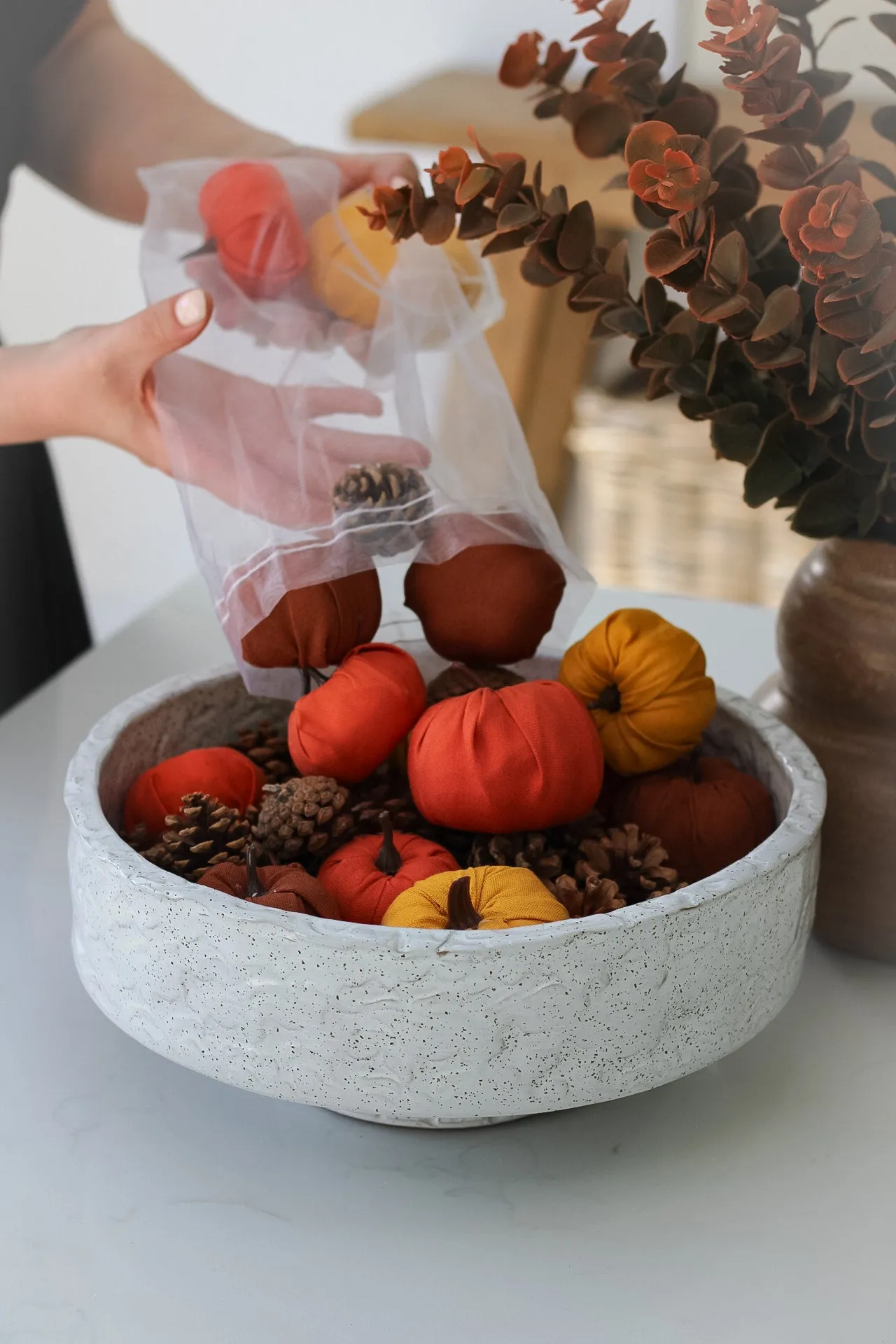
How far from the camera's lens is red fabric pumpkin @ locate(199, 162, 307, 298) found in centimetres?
67

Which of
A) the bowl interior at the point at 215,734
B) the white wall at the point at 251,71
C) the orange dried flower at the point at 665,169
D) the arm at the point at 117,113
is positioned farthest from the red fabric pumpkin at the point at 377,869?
the white wall at the point at 251,71

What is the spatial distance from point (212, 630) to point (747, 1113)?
0.52 metres

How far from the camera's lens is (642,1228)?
1.35 ft

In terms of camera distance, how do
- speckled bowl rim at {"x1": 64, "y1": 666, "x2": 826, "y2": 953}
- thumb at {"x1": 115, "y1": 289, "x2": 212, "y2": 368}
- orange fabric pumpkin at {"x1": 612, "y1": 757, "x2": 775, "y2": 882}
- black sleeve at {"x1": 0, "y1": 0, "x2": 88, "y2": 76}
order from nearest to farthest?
speckled bowl rim at {"x1": 64, "y1": 666, "x2": 826, "y2": 953}
orange fabric pumpkin at {"x1": 612, "y1": 757, "x2": 775, "y2": 882}
thumb at {"x1": 115, "y1": 289, "x2": 212, "y2": 368}
black sleeve at {"x1": 0, "y1": 0, "x2": 88, "y2": 76}

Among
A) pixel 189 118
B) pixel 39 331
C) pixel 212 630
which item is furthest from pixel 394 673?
pixel 39 331

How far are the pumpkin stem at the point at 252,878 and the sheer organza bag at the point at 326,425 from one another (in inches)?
5.0

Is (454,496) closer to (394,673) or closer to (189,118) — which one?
(394,673)

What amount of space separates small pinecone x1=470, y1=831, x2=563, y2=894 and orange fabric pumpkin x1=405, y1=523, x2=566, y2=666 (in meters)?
0.10

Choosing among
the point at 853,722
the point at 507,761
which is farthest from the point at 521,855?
the point at 853,722

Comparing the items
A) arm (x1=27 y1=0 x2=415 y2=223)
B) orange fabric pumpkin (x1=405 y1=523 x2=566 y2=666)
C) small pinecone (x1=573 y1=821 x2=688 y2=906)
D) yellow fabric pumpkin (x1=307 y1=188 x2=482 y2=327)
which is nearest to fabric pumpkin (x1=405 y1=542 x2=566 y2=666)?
orange fabric pumpkin (x1=405 y1=523 x2=566 y2=666)

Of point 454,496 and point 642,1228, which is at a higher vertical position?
point 454,496

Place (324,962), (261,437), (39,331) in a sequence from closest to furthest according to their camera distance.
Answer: (324,962), (261,437), (39,331)

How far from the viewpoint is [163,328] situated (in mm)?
590

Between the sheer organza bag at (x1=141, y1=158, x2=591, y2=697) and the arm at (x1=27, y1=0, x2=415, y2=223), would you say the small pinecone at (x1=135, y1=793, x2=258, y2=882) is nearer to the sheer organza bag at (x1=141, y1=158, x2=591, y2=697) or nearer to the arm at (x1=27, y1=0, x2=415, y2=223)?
the sheer organza bag at (x1=141, y1=158, x2=591, y2=697)
